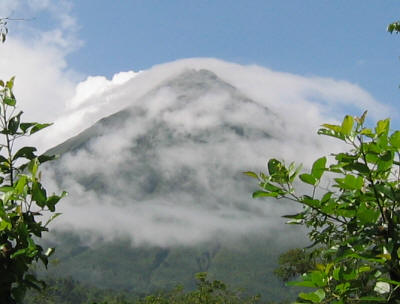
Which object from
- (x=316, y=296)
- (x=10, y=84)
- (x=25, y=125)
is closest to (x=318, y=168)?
(x=316, y=296)

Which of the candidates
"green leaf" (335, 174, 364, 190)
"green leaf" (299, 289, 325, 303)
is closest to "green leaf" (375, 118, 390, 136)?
"green leaf" (335, 174, 364, 190)

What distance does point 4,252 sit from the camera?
2.39m

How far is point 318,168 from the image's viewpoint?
1989 mm

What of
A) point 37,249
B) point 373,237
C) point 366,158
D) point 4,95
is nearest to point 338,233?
point 373,237

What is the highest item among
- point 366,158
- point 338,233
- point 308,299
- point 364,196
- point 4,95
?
point 4,95

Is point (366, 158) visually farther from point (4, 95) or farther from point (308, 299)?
point (4, 95)

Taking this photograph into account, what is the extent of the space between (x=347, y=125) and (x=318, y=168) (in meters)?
0.22

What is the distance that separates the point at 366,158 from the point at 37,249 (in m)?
1.67

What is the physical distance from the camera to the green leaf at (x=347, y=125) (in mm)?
1939

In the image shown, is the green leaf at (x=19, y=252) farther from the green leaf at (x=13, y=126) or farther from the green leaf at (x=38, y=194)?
the green leaf at (x=13, y=126)

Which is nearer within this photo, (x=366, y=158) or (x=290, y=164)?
(x=366, y=158)

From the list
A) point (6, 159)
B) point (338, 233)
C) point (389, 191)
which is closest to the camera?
point (389, 191)

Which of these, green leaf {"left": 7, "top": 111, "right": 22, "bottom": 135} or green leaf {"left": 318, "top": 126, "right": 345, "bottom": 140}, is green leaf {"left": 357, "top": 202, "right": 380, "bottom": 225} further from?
green leaf {"left": 7, "top": 111, "right": 22, "bottom": 135}

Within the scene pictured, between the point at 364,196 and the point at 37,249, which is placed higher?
the point at 364,196
